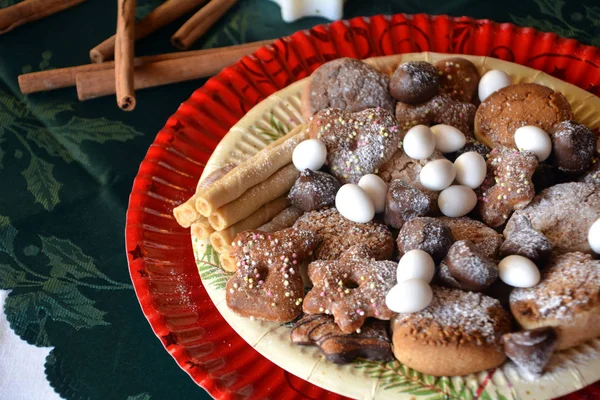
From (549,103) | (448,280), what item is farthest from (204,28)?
(448,280)

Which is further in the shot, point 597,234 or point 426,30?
point 426,30

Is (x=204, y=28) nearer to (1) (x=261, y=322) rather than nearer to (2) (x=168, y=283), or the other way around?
(2) (x=168, y=283)

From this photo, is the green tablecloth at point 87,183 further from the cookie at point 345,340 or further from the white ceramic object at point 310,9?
the cookie at point 345,340

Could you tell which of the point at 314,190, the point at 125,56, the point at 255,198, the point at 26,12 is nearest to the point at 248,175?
the point at 255,198

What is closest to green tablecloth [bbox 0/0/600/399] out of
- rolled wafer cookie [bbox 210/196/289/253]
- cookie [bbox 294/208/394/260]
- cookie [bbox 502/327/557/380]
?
rolled wafer cookie [bbox 210/196/289/253]

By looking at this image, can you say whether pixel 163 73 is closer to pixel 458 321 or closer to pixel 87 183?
pixel 87 183

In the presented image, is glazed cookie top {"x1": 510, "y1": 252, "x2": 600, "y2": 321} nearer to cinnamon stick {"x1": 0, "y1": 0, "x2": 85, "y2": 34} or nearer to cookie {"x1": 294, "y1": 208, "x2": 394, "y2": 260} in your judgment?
cookie {"x1": 294, "y1": 208, "x2": 394, "y2": 260}
